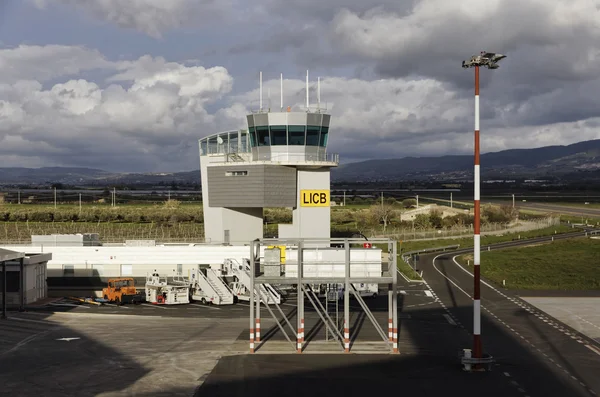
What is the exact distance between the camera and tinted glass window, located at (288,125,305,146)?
2299 inches

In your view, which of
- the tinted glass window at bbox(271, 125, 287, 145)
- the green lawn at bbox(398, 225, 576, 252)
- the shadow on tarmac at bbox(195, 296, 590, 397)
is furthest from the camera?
the green lawn at bbox(398, 225, 576, 252)

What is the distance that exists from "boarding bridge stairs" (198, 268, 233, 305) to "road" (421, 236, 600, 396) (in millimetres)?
16361

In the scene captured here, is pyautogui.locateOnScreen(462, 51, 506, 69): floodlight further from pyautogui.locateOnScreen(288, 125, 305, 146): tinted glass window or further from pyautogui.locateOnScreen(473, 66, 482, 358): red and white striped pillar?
pyautogui.locateOnScreen(288, 125, 305, 146): tinted glass window

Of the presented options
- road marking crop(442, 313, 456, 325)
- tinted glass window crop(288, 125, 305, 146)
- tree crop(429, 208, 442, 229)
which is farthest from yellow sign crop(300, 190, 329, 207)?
tree crop(429, 208, 442, 229)

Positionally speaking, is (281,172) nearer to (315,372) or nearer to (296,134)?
(296,134)

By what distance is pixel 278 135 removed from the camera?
58594mm

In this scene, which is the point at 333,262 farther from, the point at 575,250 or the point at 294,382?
the point at 575,250

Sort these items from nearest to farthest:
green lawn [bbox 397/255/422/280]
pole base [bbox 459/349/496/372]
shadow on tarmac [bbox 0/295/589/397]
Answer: shadow on tarmac [bbox 0/295/589/397]
pole base [bbox 459/349/496/372]
green lawn [bbox 397/255/422/280]

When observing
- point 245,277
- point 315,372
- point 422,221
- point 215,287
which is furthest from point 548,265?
point 422,221

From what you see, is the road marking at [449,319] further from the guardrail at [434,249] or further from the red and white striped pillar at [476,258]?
the guardrail at [434,249]

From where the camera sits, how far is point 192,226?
125 m

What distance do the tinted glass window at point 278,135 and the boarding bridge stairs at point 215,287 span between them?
1196 cm

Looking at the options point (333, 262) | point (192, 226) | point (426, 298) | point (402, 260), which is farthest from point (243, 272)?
point (192, 226)

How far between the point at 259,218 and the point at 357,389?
3658 centimetres
